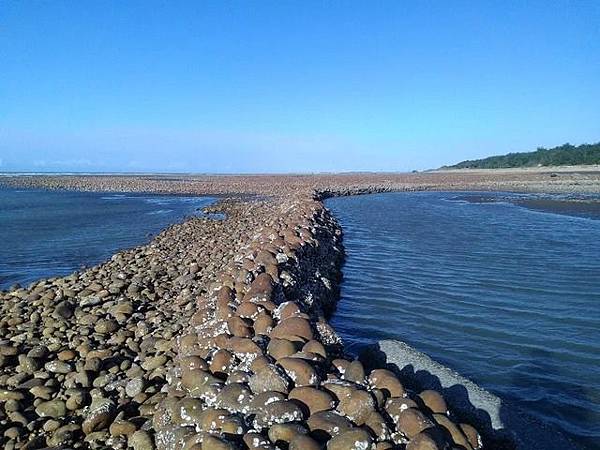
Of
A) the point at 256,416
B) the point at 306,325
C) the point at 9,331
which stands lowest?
the point at 9,331

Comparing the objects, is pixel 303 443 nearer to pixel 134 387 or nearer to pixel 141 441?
pixel 141 441

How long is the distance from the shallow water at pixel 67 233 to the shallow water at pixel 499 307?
8416mm

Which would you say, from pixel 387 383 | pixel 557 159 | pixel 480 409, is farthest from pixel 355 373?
pixel 557 159

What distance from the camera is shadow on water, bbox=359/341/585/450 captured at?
3664 millimetres

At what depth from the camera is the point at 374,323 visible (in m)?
7.07

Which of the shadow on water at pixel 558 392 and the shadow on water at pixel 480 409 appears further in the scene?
the shadow on water at pixel 558 392

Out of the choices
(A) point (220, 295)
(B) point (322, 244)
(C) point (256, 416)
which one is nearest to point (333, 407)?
(C) point (256, 416)

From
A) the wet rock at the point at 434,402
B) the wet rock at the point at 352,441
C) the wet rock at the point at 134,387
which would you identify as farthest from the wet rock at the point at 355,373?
the wet rock at the point at 134,387

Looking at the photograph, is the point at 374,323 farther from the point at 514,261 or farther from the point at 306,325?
the point at 514,261

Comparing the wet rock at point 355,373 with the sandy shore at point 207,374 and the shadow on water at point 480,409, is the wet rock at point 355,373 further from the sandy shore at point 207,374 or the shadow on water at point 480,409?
the shadow on water at point 480,409

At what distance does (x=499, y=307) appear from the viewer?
7590mm

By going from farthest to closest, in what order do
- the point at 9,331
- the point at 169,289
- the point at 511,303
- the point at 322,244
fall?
the point at 322,244
the point at 169,289
the point at 511,303
the point at 9,331

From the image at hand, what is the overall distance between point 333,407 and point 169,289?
6264 millimetres

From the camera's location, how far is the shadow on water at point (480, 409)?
3.66 meters
